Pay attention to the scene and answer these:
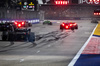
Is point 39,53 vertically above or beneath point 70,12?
above

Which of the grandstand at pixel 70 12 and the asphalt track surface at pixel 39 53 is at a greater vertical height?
the asphalt track surface at pixel 39 53

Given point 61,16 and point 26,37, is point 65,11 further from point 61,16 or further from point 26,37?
point 26,37

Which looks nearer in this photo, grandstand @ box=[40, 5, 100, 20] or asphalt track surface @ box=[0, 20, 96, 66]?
asphalt track surface @ box=[0, 20, 96, 66]

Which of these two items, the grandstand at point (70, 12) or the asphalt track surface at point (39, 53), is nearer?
the asphalt track surface at point (39, 53)

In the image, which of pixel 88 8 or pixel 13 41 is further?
pixel 88 8

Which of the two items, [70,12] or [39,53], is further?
[70,12]

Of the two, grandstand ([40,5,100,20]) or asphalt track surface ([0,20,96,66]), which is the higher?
asphalt track surface ([0,20,96,66])

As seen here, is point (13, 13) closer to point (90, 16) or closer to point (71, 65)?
point (71, 65)

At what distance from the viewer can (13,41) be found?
27344 mm

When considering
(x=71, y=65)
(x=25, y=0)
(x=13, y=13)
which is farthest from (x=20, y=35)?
(x=25, y=0)

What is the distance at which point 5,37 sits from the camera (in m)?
27.8

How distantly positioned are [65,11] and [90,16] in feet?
42.7

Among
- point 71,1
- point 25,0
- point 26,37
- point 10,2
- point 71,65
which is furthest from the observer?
point 71,1

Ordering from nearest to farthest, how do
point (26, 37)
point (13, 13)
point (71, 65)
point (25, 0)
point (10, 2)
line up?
1. point (71, 65)
2. point (26, 37)
3. point (13, 13)
4. point (25, 0)
5. point (10, 2)
